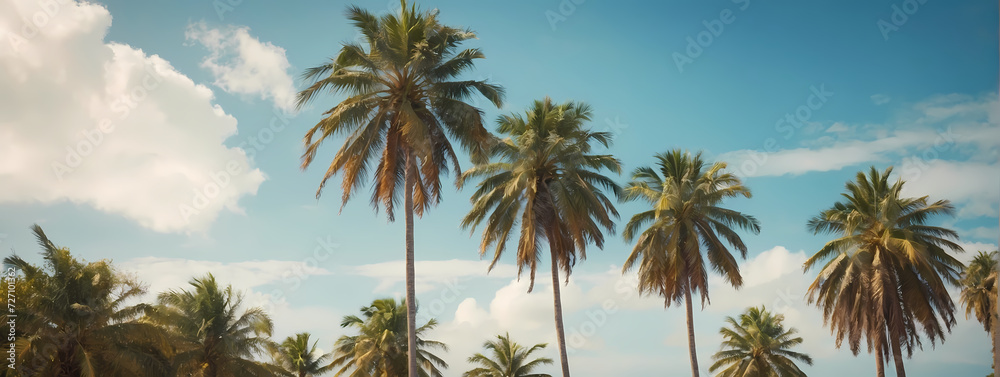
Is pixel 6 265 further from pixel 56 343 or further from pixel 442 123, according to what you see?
pixel 442 123

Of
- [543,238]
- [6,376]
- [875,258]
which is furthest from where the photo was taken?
[875,258]

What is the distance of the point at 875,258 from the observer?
3194cm

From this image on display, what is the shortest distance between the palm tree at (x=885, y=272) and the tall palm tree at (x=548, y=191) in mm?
11533

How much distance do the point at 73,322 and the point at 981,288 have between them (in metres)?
49.5

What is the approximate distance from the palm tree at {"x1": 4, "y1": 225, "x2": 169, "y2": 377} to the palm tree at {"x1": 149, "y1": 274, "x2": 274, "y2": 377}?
16.5 feet

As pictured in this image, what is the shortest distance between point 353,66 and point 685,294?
1776 cm

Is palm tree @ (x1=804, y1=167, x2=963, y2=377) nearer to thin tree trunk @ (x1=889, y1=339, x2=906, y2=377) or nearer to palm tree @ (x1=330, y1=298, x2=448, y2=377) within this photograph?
thin tree trunk @ (x1=889, y1=339, x2=906, y2=377)

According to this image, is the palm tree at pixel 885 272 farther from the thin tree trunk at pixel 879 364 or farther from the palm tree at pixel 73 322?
the palm tree at pixel 73 322

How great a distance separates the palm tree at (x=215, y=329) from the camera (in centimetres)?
3250

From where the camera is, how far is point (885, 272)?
103 ft

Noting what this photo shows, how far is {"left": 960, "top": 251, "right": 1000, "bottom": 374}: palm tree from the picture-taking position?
147ft

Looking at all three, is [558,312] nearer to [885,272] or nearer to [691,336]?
[691,336]

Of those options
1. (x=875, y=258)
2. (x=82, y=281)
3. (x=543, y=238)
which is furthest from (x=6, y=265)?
(x=875, y=258)

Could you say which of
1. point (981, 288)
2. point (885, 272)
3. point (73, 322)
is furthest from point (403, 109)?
point (981, 288)
